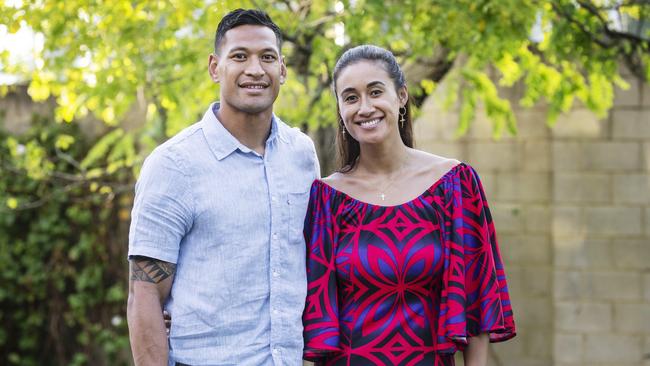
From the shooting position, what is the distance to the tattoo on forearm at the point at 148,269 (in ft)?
10.0

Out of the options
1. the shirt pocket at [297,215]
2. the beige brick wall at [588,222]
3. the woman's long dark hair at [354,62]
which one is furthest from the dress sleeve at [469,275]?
the beige brick wall at [588,222]

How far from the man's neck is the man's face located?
0.02 metres

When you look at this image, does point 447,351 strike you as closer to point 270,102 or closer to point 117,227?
point 270,102

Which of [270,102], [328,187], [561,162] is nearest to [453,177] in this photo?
[328,187]

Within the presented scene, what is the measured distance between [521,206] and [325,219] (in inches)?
155

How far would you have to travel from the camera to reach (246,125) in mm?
3260

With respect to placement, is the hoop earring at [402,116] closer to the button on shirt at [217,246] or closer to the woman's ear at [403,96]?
the woman's ear at [403,96]

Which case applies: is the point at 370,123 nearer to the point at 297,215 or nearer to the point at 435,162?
the point at 435,162

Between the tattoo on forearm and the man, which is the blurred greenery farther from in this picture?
the tattoo on forearm

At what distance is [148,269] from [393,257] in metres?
0.80

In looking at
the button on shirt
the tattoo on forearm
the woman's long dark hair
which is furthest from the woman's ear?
the tattoo on forearm

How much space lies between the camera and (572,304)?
271 inches

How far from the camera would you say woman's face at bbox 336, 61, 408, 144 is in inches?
134

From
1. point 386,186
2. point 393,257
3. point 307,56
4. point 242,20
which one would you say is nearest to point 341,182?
point 386,186
